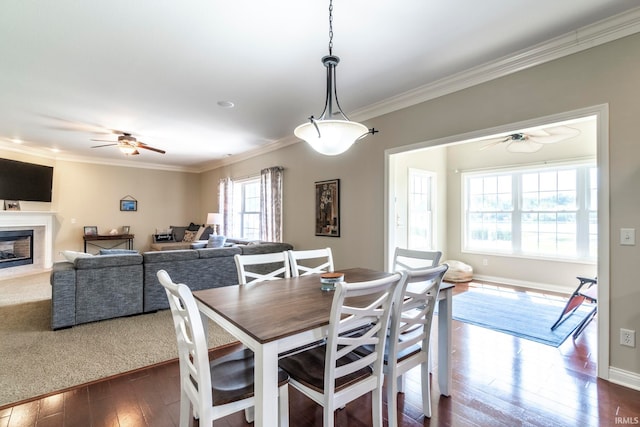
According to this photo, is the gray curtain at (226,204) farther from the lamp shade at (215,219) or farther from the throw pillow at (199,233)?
the throw pillow at (199,233)

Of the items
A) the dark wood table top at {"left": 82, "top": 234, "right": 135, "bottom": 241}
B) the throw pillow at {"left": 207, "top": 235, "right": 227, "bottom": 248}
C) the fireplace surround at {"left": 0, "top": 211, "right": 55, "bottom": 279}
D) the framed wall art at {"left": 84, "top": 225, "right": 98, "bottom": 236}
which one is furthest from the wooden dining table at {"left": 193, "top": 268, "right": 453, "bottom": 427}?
the framed wall art at {"left": 84, "top": 225, "right": 98, "bottom": 236}

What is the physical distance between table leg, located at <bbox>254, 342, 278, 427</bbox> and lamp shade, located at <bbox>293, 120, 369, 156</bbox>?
4.12 feet

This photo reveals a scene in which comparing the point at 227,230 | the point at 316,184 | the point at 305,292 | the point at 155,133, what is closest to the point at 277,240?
the point at 316,184

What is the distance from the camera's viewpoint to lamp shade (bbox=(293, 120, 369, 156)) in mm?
1881

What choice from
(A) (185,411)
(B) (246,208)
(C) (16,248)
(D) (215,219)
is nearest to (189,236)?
(D) (215,219)

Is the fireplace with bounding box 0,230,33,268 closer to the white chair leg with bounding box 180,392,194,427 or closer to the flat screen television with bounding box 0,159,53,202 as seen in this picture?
the flat screen television with bounding box 0,159,53,202

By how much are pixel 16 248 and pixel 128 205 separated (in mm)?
2240

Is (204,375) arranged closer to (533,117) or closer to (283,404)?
(283,404)

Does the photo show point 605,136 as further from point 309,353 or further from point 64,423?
point 64,423

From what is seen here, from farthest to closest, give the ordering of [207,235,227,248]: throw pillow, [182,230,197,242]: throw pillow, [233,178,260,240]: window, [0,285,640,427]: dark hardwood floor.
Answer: [182,230,197,242]: throw pillow, [233,178,260,240]: window, [207,235,227,248]: throw pillow, [0,285,640,427]: dark hardwood floor

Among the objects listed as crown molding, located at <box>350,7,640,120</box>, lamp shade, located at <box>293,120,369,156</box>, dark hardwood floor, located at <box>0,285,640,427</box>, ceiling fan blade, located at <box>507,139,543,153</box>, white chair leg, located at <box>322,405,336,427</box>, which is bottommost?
dark hardwood floor, located at <box>0,285,640,427</box>

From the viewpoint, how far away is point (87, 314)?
3.40 meters

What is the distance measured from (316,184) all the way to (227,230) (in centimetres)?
339

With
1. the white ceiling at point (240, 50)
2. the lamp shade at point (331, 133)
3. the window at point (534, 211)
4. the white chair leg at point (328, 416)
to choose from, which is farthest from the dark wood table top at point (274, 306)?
the window at point (534, 211)
